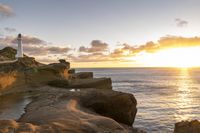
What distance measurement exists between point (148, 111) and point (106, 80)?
15.0m

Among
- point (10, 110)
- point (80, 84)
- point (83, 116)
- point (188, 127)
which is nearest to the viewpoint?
point (188, 127)

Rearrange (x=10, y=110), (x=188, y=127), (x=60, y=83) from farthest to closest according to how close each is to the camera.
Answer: (x=60, y=83) → (x=10, y=110) → (x=188, y=127)

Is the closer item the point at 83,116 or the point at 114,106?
the point at 83,116

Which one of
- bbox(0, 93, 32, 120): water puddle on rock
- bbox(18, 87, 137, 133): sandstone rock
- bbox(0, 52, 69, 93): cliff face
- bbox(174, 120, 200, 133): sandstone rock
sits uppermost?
bbox(0, 52, 69, 93): cliff face

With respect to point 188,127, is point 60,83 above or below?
above

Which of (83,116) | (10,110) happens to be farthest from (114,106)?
(10,110)

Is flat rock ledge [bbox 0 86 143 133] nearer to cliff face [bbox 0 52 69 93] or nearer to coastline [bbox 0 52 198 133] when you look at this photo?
coastline [bbox 0 52 198 133]

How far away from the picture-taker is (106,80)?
53781 mm

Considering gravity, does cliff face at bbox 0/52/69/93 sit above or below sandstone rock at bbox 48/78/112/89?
above

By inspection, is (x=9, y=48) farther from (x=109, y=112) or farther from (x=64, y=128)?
(x=64, y=128)

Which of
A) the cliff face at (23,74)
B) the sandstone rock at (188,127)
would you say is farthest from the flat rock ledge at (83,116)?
the cliff face at (23,74)

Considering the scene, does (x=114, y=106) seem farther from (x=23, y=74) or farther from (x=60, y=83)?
(x=60, y=83)

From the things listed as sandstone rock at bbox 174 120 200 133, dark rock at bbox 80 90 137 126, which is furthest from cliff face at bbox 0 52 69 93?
sandstone rock at bbox 174 120 200 133

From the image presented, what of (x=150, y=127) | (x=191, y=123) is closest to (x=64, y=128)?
(x=191, y=123)
